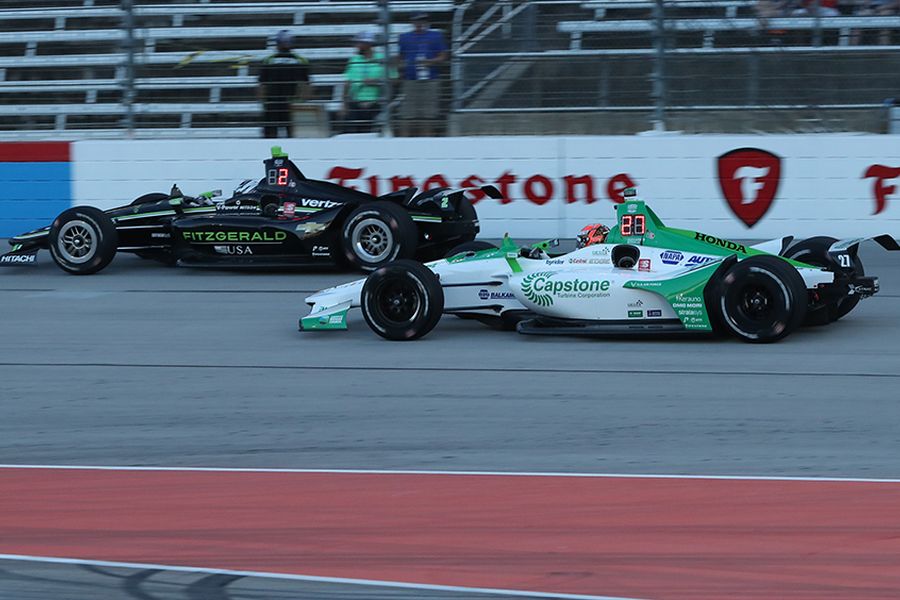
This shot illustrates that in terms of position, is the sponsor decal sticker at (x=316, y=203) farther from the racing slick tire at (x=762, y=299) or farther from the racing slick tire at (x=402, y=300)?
the racing slick tire at (x=762, y=299)

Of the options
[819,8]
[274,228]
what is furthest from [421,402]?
[819,8]

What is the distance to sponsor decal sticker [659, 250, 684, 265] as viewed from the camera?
806 centimetres

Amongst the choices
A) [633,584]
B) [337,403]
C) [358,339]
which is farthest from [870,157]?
[633,584]

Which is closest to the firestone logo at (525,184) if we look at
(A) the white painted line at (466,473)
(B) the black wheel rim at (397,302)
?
(B) the black wheel rim at (397,302)

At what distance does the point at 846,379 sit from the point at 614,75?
6503mm

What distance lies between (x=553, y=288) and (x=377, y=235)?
10.1 feet

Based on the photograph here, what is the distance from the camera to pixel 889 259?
38.5 feet

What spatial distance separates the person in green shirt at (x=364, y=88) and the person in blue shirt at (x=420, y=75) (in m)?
0.21

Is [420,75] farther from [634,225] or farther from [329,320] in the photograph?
[634,225]

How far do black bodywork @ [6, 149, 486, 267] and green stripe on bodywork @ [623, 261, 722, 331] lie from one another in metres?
3.39

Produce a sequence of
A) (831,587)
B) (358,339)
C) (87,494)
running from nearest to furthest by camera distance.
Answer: (831,587) → (87,494) → (358,339)

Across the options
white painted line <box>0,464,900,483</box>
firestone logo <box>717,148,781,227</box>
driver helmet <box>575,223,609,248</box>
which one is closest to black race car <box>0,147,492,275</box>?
driver helmet <box>575,223,609,248</box>

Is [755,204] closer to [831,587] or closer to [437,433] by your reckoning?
[437,433]

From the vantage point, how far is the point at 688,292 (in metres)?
7.83
